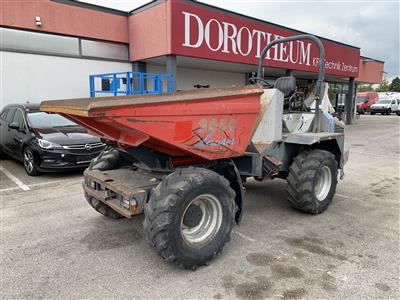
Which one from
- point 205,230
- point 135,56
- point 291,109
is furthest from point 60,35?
point 205,230

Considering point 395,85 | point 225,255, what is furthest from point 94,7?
point 395,85

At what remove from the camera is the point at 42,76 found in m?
10.7

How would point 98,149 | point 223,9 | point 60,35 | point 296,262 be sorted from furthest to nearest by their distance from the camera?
1. point 223,9
2. point 60,35
3. point 98,149
4. point 296,262

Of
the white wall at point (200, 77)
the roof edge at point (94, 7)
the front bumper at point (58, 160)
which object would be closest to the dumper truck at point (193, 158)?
the front bumper at point (58, 160)

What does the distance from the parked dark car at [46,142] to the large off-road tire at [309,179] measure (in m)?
4.47

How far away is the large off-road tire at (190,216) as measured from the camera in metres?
2.80

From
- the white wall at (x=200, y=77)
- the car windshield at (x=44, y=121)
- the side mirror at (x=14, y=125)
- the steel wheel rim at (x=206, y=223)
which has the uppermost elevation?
the white wall at (x=200, y=77)

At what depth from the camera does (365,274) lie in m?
3.07

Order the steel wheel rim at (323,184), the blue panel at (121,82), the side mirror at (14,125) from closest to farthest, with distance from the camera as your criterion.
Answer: the steel wheel rim at (323,184) → the side mirror at (14,125) → the blue panel at (121,82)

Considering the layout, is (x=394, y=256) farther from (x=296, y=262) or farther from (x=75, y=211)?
(x=75, y=211)

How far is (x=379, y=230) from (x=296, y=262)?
159 centimetres

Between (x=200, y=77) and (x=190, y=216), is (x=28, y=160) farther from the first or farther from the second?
(x=200, y=77)

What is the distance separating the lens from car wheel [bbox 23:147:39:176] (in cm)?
685

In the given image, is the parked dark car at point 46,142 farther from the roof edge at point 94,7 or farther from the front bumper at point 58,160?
the roof edge at point 94,7
